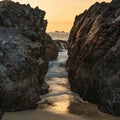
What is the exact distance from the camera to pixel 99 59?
503 inches

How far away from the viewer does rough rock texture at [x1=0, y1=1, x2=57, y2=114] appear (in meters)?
11.1

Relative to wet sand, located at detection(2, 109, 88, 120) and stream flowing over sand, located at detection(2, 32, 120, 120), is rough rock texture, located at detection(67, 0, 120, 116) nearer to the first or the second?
stream flowing over sand, located at detection(2, 32, 120, 120)

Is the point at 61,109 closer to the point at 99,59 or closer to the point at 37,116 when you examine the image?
the point at 37,116

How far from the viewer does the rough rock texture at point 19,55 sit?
11.1 m

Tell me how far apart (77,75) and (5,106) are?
14.1ft

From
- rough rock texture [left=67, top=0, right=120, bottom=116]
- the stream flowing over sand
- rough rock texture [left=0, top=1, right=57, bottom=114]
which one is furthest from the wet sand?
rough rock texture [left=67, top=0, right=120, bottom=116]

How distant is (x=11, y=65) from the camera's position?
1127 centimetres

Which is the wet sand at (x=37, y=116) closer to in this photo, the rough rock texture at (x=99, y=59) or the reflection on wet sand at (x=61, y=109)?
the reflection on wet sand at (x=61, y=109)

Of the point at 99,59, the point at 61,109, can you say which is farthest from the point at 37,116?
the point at 99,59

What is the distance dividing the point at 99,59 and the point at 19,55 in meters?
2.63

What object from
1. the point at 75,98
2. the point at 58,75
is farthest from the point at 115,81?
the point at 58,75

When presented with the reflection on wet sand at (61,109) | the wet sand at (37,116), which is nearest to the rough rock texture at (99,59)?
the reflection on wet sand at (61,109)

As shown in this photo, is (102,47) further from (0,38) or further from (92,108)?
(0,38)

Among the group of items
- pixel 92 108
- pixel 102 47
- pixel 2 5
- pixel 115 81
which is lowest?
pixel 92 108
